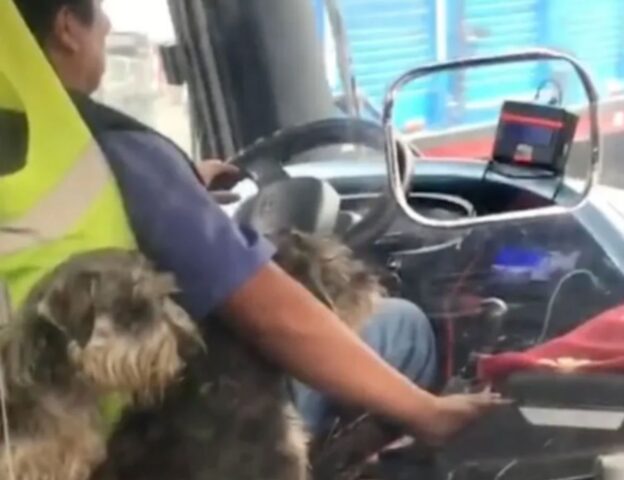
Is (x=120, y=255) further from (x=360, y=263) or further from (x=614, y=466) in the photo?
(x=614, y=466)

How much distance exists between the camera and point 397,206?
85cm

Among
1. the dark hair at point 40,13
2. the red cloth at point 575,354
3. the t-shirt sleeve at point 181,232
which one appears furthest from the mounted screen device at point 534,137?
the dark hair at point 40,13

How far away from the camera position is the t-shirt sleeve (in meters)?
0.77

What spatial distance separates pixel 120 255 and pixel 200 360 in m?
0.09

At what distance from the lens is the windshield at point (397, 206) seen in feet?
2.57

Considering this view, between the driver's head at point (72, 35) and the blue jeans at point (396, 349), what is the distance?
0.25 meters

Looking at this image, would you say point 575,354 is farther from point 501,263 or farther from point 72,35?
point 72,35

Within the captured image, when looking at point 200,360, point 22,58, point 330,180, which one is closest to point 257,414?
point 200,360

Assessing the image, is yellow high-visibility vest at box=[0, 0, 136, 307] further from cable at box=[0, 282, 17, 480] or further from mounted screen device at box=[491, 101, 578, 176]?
mounted screen device at box=[491, 101, 578, 176]

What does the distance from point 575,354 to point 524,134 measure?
164 mm

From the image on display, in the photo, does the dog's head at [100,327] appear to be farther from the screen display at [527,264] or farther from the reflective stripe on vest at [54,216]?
the screen display at [527,264]

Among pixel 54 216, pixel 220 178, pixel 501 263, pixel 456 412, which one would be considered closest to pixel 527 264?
pixel 501 263

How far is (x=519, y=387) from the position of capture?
0.85 m

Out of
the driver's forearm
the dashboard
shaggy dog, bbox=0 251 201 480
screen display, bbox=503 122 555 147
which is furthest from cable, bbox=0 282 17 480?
screen display, bbox=503 122 555 147
